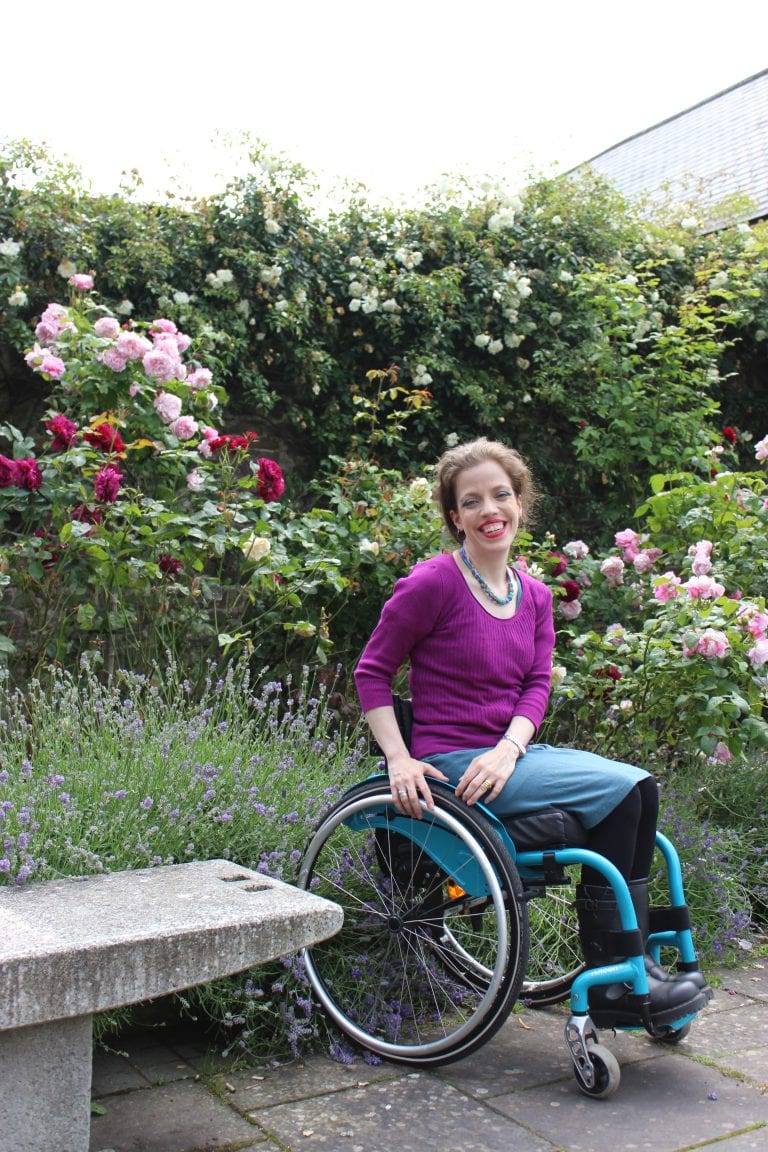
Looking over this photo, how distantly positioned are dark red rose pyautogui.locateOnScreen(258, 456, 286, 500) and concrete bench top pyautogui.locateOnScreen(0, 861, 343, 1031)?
2.25m

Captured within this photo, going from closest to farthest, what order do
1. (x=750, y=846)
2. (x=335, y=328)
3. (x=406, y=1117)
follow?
(x=406, y=1117) < (x=750, y=846) < (x=335, y=328)

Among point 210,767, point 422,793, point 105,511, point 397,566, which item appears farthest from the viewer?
point 397,566

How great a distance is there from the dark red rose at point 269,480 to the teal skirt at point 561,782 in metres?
2.10

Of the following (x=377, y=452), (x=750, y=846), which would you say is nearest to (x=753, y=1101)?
(x=750, y=846)

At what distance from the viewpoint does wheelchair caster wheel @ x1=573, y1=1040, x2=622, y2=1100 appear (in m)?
2.27

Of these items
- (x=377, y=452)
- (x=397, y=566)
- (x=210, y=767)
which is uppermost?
(x=377, y=452)

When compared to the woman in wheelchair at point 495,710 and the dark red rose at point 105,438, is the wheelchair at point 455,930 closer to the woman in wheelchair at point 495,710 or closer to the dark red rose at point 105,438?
the woman in wheelchair at point 495,710

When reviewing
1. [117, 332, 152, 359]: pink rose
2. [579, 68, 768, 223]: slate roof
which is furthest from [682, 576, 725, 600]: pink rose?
[579, 68, 768, 223]: slate roof

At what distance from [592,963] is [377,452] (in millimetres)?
4399

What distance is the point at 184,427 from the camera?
4348 mm

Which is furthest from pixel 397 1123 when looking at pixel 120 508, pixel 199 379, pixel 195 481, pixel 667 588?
pixel 199 379

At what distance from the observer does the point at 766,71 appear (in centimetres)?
1505

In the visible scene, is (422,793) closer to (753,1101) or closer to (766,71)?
(753,1101)

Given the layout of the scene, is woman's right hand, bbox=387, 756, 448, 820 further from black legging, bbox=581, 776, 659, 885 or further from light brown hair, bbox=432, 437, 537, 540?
light brown hair, bbox=432, 437, 537, 540
